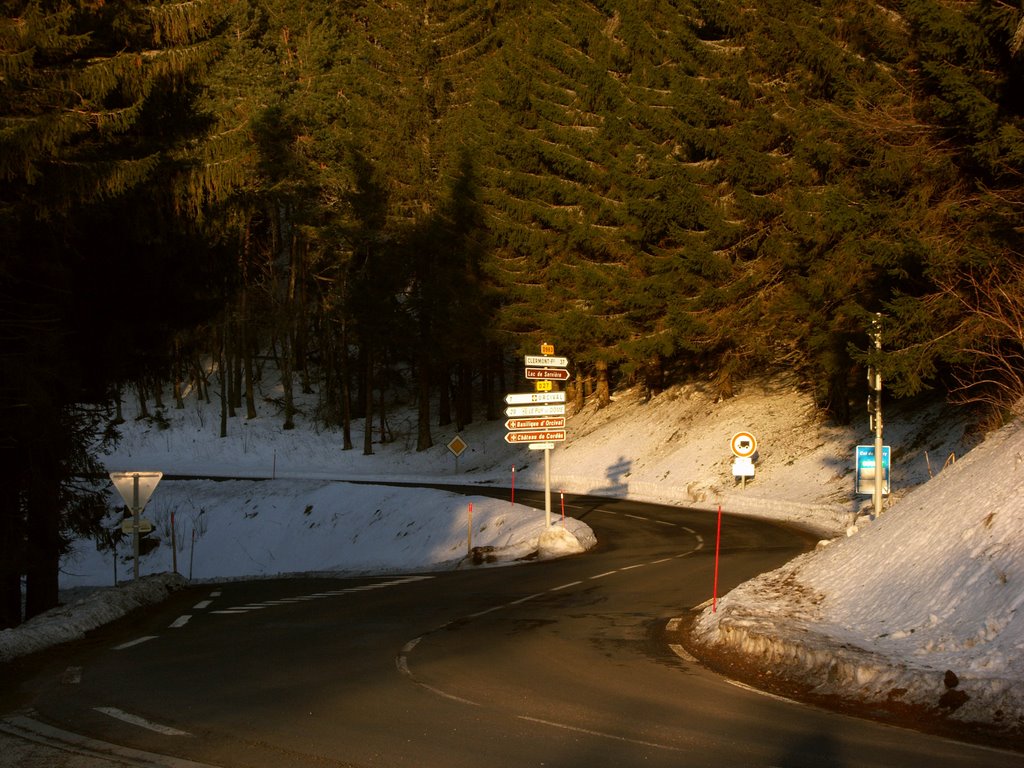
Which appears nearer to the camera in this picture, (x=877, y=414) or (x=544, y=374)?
(x=877, y=414)

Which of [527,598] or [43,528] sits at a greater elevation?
[43,528]

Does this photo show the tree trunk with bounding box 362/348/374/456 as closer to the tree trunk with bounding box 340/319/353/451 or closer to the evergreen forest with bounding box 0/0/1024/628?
the evergreen forest with bounding box 0/0/1024/628

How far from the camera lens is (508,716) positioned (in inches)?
339

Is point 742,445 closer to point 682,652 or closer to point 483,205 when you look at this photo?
point 682,652

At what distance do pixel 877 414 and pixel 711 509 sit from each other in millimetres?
12657

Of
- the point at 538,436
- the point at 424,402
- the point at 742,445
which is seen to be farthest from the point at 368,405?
the point at 538,436

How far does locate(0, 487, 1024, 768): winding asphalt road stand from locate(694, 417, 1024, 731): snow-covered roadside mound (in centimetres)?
72

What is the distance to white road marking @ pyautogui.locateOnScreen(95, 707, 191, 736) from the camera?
8.09 meters

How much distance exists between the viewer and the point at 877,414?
74.4 ft

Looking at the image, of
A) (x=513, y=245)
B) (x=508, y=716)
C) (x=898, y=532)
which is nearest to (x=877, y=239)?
(x=898, y=532)

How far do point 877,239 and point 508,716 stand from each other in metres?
17.7

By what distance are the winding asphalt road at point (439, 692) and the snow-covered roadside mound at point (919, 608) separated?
2.37ft

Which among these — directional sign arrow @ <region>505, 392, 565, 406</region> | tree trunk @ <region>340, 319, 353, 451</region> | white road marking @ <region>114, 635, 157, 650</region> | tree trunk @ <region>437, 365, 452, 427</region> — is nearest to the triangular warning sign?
white road marking @ <region>114, 635, 157, 650</region>

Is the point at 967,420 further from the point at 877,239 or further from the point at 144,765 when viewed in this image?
the point at 144,765
